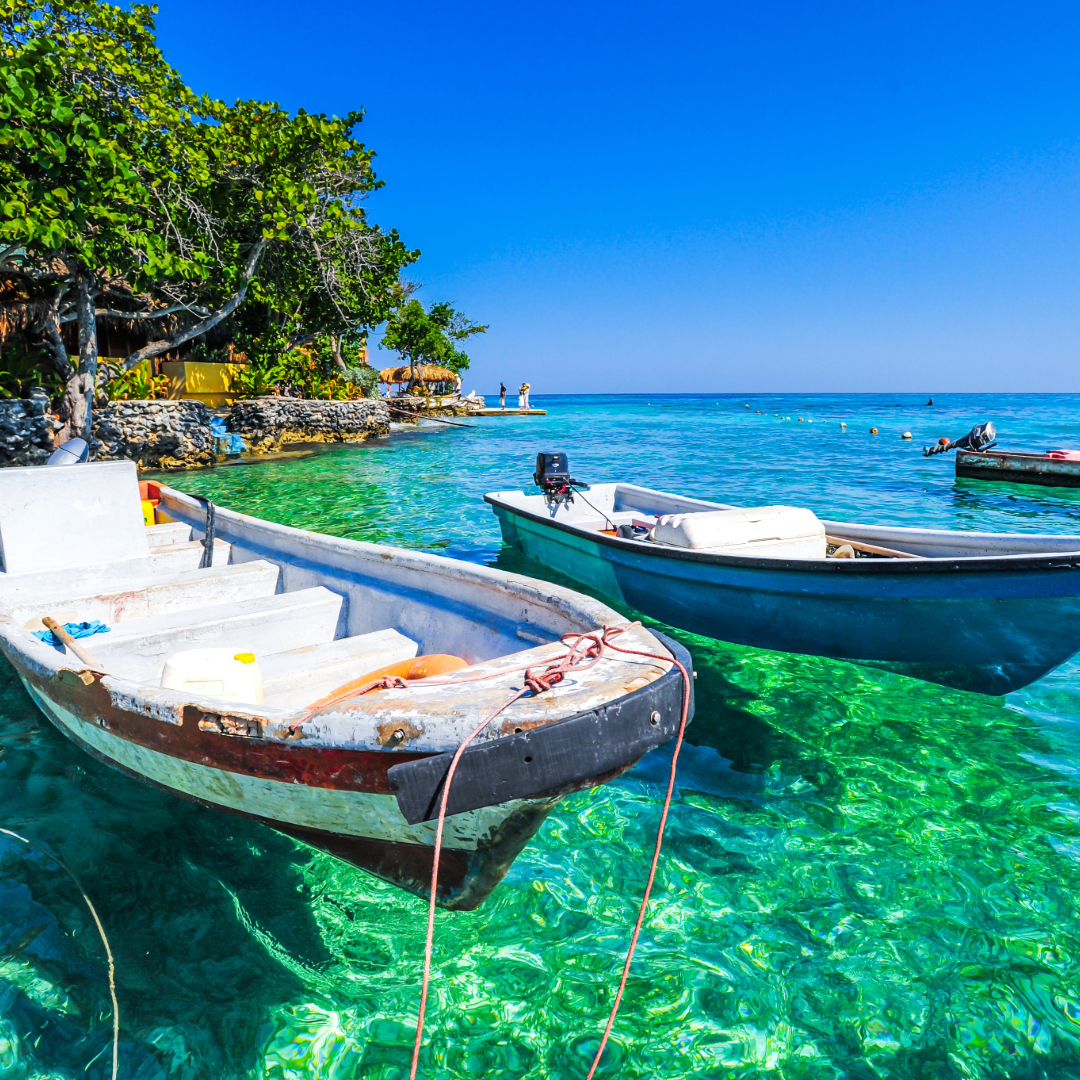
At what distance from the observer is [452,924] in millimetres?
3260

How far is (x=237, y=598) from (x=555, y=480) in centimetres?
465

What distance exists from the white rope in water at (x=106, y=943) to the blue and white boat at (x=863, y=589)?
4.22 metres

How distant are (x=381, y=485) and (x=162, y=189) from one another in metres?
8.99

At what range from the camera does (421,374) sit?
48.9 metres

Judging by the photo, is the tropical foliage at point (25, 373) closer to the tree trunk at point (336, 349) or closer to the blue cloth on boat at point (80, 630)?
the tree trunk at point (336, 349)

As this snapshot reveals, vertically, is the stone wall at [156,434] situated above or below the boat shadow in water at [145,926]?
above

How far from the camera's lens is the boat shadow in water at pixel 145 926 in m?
2.65

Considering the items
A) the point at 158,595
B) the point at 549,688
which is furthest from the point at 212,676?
the point at 158,595

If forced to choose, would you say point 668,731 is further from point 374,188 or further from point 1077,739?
point 374,188

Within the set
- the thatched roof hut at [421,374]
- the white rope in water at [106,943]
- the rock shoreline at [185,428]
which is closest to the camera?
the white rope in water at [106,943]

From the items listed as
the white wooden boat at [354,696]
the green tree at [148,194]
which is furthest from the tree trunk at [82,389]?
the white wooden boat at [354,696]

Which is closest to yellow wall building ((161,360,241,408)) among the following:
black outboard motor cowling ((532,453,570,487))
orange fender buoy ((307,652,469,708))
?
black outboard motor cowling ((532,453,570,487))

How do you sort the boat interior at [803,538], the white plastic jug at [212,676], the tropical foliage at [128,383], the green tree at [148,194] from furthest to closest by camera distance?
the tropical foliage at [128,383] < the green tree at [148,194] < the boat interior at [803,538] < the white plastic jug at [212,676]

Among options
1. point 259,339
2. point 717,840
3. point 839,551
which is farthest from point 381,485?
point 717,840
